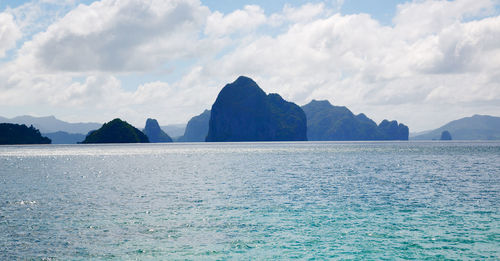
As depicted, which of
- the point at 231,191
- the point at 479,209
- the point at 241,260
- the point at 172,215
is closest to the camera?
the point at 241,260

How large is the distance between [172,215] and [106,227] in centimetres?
647

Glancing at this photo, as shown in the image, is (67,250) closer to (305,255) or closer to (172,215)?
(172,215)

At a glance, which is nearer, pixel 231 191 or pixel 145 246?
pixel 145 246

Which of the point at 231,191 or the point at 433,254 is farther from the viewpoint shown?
the point at 231,191

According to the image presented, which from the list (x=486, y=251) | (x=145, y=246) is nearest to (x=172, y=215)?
(x=145, y=246)

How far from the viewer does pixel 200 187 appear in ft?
190

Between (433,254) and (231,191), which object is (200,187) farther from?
(433,254)

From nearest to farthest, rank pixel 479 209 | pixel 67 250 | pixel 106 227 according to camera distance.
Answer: pixel 67 250 → pixel 106 227 → pixel 479 209

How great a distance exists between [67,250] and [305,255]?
14552 millimetres

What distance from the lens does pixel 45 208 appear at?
131ft

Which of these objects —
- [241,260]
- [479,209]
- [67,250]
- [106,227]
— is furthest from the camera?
[479,209]

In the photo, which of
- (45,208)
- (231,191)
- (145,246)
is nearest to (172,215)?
(145,246)

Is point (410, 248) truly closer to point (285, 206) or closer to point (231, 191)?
point (285, 206)

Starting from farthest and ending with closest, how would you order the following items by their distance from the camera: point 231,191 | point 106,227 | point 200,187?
point 200,187 → point 231,191 → point 106,227
